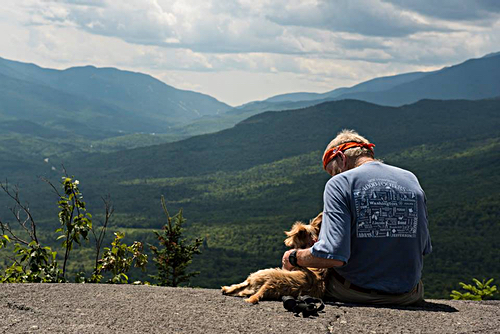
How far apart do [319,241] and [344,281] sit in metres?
0.76

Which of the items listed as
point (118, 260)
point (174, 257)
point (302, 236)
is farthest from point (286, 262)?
point (174, 257)

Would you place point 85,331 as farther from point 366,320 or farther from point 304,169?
point 304,169

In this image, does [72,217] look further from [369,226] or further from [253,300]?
[369,226]

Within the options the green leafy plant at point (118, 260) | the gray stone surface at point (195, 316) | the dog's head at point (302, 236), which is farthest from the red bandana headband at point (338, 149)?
the green leafy plant at point (118, 260)

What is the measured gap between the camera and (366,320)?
5082 millimetres

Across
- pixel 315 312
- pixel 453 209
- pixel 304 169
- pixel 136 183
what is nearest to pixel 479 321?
pixel 315 312

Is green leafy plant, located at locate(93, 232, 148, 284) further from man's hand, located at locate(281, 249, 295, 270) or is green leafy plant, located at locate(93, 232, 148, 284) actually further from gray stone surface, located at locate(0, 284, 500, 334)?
man's hand, located at locate(281, 249, 295, 270)

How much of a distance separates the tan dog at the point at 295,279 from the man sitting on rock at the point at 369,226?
0.16 metres

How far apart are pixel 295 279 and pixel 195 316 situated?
1073 mm

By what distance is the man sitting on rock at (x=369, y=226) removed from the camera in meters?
5.09

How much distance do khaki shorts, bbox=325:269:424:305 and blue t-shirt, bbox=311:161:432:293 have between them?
0.31m

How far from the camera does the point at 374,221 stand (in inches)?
202

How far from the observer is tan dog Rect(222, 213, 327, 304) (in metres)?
5.52

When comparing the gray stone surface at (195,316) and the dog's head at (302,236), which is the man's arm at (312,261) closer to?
the dog's head at (302,236)
